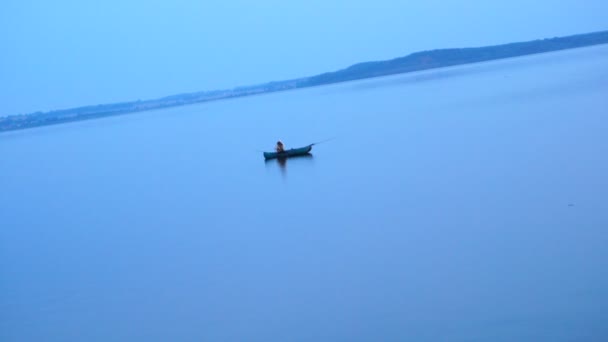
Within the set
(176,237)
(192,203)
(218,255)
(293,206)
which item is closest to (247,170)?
(192,203)

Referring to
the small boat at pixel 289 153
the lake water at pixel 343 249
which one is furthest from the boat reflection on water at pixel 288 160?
the lake water at pixel 343 249

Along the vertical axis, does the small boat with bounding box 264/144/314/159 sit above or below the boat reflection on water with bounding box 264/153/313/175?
above

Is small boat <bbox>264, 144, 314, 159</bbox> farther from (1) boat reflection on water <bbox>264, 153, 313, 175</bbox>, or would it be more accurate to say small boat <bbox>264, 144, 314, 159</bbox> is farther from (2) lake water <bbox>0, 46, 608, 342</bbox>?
(2) lake water <bbox>0, 46, 608, 342</bbox>

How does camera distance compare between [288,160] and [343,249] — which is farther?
[288,160]

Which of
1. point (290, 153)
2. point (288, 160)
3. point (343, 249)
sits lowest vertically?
point (288, 160)

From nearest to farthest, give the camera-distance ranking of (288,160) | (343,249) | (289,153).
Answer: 1. (343,249)
2. (288,160)
3. (289,153)

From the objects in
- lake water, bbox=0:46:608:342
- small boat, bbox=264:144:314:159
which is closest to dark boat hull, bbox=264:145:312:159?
small boat, bbox=264:144:314:159

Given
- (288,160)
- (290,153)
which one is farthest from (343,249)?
(290,153)

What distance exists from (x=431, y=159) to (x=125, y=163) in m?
17.0

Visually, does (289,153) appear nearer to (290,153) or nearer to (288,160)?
(290,153)

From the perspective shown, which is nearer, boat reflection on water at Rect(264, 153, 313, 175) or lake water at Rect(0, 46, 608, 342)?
lake water at Rect(0, 46, 608, 342)

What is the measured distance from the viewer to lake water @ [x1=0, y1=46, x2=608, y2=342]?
845 centimetres

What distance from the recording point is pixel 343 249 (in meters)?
11.5

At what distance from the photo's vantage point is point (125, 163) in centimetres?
3316
